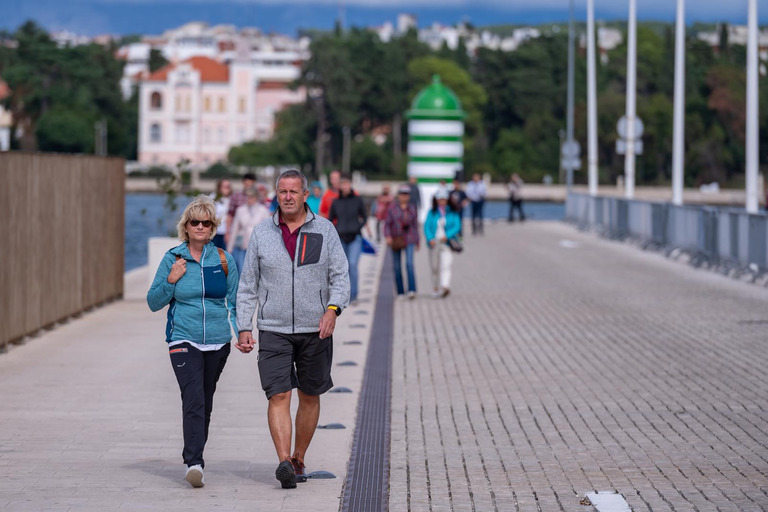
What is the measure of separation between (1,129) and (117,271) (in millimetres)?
146457

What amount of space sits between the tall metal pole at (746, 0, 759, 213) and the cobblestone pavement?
20.7 feet

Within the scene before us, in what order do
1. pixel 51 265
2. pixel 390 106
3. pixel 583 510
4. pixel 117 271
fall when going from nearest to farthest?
pixel 583 510 < pixel 51 265 < pixel 117 271 < pixel 390 106

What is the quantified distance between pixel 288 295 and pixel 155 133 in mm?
163992

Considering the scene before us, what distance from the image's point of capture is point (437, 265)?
22.3m

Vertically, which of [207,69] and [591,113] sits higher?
[207,69]

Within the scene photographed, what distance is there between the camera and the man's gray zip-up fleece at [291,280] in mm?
8352

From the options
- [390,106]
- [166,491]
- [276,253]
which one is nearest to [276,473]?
[166,491]

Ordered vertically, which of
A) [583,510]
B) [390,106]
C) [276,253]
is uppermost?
[390,106]

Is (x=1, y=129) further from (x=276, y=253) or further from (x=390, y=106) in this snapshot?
(x=276, y=253)

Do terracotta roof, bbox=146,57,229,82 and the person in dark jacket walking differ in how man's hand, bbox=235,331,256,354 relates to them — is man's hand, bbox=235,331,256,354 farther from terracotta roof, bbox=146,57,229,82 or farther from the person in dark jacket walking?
terracotta roof, bbox=146,57,229,82

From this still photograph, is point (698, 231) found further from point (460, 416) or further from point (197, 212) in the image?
point (197, 212)

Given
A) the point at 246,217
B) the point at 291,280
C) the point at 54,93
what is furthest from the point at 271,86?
the point at 291,280

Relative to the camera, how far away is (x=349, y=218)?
19812 millimetres

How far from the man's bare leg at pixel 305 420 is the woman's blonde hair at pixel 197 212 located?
43.1 inches
